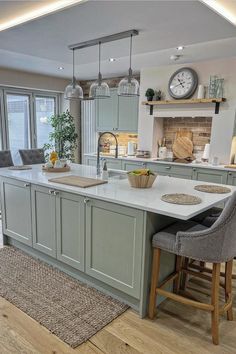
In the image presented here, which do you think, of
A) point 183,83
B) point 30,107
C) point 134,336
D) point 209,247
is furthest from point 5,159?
point 209,247

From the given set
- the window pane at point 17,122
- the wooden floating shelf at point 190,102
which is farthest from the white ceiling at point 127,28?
the window pane at point 17,122

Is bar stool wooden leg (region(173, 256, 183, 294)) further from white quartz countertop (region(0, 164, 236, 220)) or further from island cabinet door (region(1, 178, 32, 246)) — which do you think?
island cabinet door (region(1, 178, 32, 246))

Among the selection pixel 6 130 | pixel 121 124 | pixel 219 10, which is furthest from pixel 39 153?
pixel 219 10

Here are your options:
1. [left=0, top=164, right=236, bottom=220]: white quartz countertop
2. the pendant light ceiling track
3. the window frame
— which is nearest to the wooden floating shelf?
the pendant light ceiling track

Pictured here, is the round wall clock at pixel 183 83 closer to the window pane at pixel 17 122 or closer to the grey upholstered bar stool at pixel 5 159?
the grey upholstered bar stool at pixel 5 159

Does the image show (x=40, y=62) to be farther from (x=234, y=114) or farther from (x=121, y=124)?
(x=234, y=114)

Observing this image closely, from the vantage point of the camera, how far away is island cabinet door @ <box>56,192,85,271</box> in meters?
2.52

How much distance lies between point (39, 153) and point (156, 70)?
2.66m

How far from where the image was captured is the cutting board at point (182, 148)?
16.8 feet

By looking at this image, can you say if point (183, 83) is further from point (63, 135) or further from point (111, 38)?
point (63, 135)

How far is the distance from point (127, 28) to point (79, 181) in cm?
170

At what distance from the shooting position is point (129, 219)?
2.13 meters

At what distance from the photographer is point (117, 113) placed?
586 centimetres

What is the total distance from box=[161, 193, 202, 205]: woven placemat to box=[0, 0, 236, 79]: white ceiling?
1625mm
